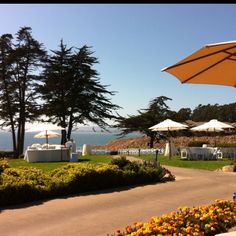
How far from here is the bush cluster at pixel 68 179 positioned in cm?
1038

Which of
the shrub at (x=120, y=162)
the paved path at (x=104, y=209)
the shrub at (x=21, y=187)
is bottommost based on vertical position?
the paved path at (x=104, y=209)

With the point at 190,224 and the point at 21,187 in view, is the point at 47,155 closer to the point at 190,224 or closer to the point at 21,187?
the point at 21,187

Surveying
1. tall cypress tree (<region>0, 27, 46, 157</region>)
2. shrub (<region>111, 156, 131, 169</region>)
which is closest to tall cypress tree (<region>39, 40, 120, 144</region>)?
tall cypress tree (<region>0, 27, 46, 157</region>)

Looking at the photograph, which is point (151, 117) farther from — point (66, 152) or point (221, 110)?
point (221, 110)

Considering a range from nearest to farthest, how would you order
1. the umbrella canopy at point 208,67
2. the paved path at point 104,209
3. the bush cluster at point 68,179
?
the umbrella canopy at point 208,67
the paved path at point 104,209
the bush cluster at point 68,179

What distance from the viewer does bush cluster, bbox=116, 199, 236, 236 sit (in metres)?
6.52

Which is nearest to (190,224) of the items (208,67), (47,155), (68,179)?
(208,67)

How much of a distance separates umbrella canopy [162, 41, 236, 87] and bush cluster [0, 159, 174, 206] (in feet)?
19.1

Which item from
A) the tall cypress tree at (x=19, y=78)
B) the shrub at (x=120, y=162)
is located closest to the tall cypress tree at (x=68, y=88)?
A: the tall cypress tree at (x=19, y=78)

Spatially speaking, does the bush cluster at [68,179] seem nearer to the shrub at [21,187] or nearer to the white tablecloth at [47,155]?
the shrub at [21,187]

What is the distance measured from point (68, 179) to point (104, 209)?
2451mm

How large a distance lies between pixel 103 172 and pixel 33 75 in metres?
25.3

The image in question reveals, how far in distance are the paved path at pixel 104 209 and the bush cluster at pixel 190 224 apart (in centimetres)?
102

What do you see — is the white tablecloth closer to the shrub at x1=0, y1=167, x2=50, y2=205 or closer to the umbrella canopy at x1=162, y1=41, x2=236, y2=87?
the shrub at x1=0, y1=167, x2=50, y2=205
